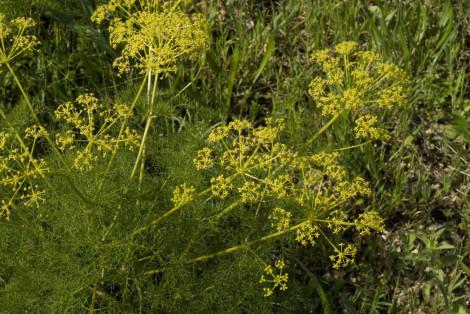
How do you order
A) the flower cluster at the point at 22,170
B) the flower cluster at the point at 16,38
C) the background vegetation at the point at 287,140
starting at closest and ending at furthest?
1. the flower cluster at the point at 22,170
2. the flower cluster at the point at 16,38
3. the background vegetation at the point at 287,140

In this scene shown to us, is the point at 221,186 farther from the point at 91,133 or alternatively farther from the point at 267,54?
the point at 267,54

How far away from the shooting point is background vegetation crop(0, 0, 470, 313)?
10.6 feet

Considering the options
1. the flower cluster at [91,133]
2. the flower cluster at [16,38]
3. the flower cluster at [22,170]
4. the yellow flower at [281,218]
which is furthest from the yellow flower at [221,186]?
the flower cluster at [16,38]

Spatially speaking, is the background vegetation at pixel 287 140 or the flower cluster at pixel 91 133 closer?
the flower cluster at pixel 91 133

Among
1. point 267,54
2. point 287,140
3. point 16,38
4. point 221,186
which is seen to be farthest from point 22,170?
point 267,54

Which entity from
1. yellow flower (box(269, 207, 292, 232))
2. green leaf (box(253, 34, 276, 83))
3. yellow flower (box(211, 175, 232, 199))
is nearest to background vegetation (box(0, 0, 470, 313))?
green leaf (box(253, 34, 276, 83))

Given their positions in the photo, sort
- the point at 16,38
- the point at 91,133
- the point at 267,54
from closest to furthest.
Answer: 1. the point at 91,133
2. the point at 16,38
3. the point at 267,54

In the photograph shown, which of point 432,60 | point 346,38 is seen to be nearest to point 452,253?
point 432,60

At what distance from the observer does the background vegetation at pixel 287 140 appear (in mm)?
3244

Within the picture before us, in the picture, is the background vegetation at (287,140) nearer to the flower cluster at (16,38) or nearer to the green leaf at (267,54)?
the green leaf at (267,54)

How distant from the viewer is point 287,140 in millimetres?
4020

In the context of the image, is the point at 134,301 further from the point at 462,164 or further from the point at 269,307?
the point at 462,164

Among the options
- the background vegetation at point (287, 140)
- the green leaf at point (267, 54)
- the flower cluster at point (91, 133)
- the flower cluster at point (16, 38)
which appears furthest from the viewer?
the green leaf at point (267, 54)

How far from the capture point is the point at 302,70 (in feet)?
A: 15.5
